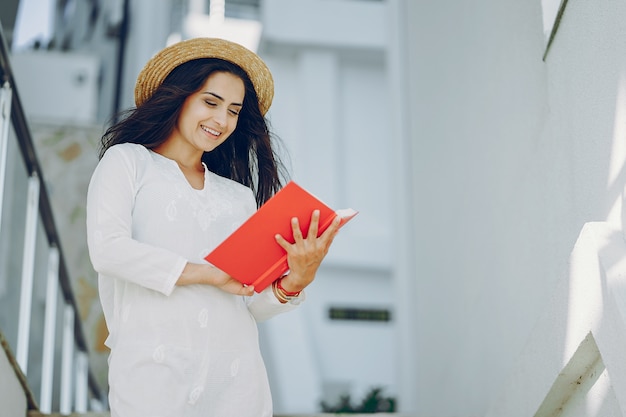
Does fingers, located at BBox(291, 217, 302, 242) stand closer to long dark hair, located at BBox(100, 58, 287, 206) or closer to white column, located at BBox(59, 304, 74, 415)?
long dark hair, located at BBox(100, 58, 287, 206)

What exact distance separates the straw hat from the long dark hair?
0.01 m

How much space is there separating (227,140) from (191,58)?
250 millimetres

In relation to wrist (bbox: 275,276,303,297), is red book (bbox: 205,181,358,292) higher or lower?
higher

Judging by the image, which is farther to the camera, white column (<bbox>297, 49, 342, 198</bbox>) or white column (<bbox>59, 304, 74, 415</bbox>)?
white column (<bbox>297, 49, 342, 198</bbox>)

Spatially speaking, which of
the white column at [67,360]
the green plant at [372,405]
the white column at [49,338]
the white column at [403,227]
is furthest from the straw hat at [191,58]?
the green plant at [372,405]

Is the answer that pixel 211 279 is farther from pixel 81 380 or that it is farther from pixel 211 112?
pixel 81 380

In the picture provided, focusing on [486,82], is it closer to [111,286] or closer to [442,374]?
[442,374]

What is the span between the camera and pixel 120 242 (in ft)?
5.74

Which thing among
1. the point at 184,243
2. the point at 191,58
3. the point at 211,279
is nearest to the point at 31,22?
the point at 191,58

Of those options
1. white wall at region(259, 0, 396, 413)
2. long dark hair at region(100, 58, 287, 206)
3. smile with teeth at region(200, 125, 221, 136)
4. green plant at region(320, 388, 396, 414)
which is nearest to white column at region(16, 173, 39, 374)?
long dark hair at region(100, 58, 287, 206)

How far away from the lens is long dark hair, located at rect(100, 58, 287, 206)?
199 centimetres

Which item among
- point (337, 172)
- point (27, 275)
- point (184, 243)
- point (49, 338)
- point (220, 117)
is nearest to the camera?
point (184, 243)

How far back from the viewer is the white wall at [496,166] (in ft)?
7.20

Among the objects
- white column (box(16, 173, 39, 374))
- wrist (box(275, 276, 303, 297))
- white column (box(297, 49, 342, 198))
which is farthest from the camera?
white column (box(297, 49, 342, 198))
